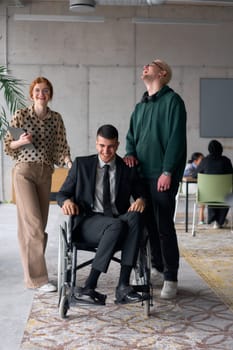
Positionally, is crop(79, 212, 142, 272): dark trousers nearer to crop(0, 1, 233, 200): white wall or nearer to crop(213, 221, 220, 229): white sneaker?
crop(213, 221, 220, 229): white sneaker

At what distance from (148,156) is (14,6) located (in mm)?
7904

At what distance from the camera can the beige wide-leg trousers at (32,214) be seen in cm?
414

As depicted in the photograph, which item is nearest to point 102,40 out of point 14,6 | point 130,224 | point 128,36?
point 128,36

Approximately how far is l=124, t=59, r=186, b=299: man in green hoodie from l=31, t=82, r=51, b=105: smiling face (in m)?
0.70

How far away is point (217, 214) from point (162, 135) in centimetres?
377

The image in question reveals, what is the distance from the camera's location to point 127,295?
133 inches

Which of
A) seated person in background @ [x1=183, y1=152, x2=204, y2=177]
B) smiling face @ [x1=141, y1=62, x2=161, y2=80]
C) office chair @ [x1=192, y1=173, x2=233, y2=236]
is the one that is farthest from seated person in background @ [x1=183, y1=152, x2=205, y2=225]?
smiling face @ [x1=141, y1=62, x2=161, y2=80]

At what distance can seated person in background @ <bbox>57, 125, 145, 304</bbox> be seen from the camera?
11.3 feet

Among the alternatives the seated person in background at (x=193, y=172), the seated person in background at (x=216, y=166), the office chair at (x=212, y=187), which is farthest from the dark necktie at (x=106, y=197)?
the seated person in background at (x=193, y=172)

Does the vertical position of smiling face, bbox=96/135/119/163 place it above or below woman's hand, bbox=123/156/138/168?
above

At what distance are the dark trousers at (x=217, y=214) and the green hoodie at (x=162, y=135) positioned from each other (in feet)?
11.7

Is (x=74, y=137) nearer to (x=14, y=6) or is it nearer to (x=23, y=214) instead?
(x=14, y=6)

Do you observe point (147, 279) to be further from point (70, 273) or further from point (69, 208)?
point (69, 208)

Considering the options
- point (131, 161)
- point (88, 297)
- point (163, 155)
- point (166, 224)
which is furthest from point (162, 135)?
point (88, 297)
